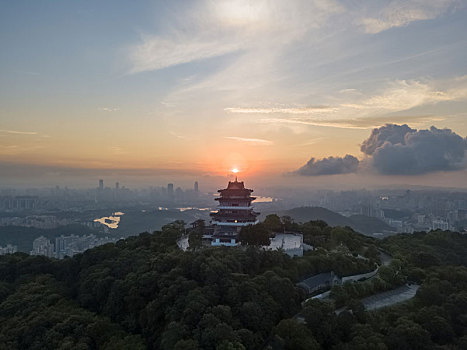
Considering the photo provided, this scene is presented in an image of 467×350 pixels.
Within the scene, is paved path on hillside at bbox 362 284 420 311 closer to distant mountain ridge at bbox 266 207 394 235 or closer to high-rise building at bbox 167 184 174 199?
distant mountain ridge at bbox 266 207 394 235

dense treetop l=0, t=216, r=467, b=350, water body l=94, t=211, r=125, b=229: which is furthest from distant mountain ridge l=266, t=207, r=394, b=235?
dense treetop l=0, t=216, r=467, b=350

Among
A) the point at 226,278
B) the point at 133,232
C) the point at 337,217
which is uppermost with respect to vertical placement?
the point at 226,278

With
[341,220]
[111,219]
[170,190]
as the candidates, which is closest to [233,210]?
Answer: [341,220]

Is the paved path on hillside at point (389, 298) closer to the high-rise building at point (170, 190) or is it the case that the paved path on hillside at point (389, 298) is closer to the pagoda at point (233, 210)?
the pagoda at point (233, 210)

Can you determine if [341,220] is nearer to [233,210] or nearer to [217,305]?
[233,210]

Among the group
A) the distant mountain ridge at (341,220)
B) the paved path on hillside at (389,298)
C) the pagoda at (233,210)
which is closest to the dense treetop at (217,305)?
the paved path on hillside at (389,298)

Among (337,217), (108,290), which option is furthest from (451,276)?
(337,217)

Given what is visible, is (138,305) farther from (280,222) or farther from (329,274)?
(280,222)
